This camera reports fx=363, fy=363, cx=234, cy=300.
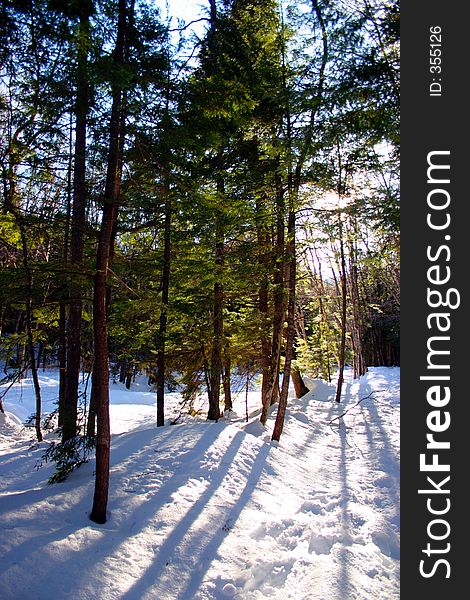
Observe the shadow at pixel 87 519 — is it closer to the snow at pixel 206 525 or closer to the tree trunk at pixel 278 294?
the snow at pixel 206 525

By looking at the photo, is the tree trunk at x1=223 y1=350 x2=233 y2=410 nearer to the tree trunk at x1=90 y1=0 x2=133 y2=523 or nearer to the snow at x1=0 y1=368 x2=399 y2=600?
the snow at x1=0 y1=368 x2=399 y2=600

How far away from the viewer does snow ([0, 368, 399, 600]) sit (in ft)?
12.5

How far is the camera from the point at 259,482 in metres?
6.86

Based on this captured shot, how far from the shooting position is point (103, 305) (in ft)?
16.5

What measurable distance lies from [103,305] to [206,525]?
3355 millimetres

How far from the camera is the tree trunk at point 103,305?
15.7ft

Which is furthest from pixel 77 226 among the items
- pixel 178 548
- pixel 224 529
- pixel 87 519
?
pixel 224 529

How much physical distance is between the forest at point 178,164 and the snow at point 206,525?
0.70 meters

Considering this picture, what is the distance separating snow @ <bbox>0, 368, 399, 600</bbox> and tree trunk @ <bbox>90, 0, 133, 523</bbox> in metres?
0.48

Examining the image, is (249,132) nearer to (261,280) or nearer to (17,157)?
(261,280)

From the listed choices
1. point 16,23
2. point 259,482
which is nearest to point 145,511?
point 259,482

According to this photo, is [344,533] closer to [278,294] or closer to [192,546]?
[192,546]

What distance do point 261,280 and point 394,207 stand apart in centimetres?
566

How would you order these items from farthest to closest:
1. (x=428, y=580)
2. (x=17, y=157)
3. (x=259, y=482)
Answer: (x=259, y=482), (x=17, y=157), (x=428, y=580)
